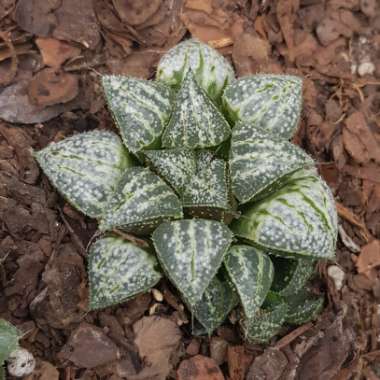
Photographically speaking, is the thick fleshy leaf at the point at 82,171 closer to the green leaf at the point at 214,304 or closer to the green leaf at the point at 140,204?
the green leaf at the point at 140,204

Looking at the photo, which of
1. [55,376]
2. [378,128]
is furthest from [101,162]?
[378,128]

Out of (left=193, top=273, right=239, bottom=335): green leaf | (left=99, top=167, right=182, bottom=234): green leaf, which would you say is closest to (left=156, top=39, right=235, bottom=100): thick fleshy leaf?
(left=99, top=167, right=182, bottom=234): green leaf

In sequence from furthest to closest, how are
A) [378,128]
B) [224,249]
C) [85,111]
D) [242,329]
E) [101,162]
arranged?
1. [378,128]
2. [85,111]
3. [242,329]
4. [101,162]
5. [224,249]

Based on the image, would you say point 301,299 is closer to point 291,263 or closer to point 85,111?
point 291,263

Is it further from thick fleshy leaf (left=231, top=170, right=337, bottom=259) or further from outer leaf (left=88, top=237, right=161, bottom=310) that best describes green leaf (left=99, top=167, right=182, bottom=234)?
thick fleshy leaf (left=231, top=170, right=337, bottom=259)

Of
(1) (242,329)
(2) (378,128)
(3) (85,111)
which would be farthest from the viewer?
(2) (378,128)

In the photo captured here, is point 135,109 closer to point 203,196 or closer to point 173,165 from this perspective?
point 173,165
